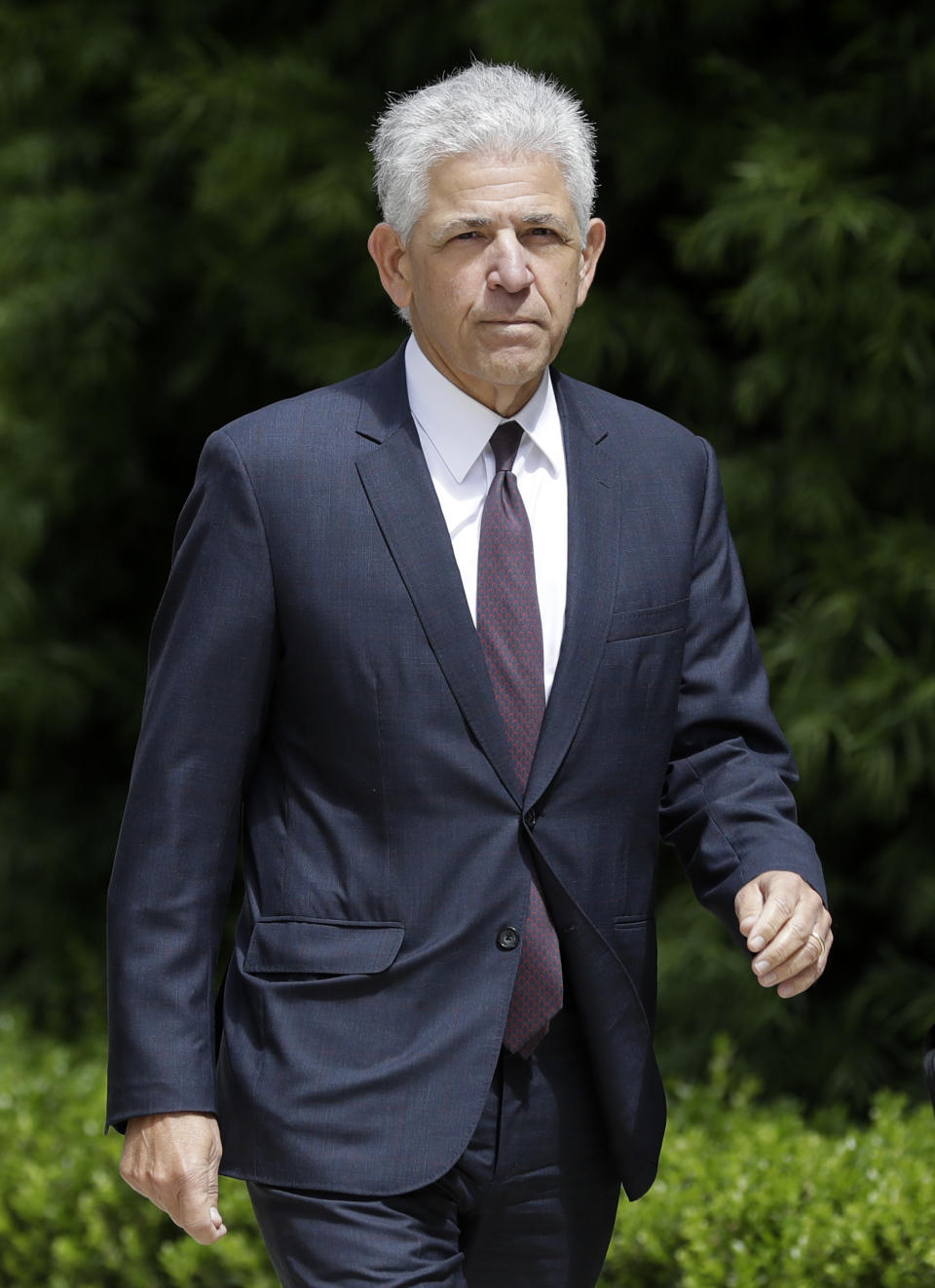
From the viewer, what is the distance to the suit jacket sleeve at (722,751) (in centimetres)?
214

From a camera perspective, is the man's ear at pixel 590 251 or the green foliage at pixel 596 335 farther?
the green foliage at pixel 596 335

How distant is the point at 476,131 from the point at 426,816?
77cm

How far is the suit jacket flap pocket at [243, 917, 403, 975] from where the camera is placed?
202cm

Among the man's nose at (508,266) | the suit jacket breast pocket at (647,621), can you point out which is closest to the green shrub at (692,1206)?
the suit jacket breast pocket at (647,621)

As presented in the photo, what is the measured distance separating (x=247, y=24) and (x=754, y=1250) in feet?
12.7

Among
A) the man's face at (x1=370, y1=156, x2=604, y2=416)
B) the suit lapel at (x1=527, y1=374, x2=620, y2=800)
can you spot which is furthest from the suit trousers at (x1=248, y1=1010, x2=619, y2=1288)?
the man's face at (x1=370, y1=156, x2=604, y2=416)

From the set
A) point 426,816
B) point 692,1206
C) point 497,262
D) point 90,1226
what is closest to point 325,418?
point 497,262

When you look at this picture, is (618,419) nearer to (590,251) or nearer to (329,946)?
(590,251)

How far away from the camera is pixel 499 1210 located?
6.91 feet

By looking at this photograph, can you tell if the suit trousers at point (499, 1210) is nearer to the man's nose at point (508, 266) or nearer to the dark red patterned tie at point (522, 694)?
the dark red patterned tie at point (522, 694)

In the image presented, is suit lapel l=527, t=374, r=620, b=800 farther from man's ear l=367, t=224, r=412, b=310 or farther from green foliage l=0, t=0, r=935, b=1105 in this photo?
green foliage l=0, t=0, r=935, b=1105

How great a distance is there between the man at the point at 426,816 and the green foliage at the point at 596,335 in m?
1.94

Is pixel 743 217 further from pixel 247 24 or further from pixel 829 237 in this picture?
pixel 247 24

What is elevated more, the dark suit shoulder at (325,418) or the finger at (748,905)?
the dark suit shoulder at (325,418)
